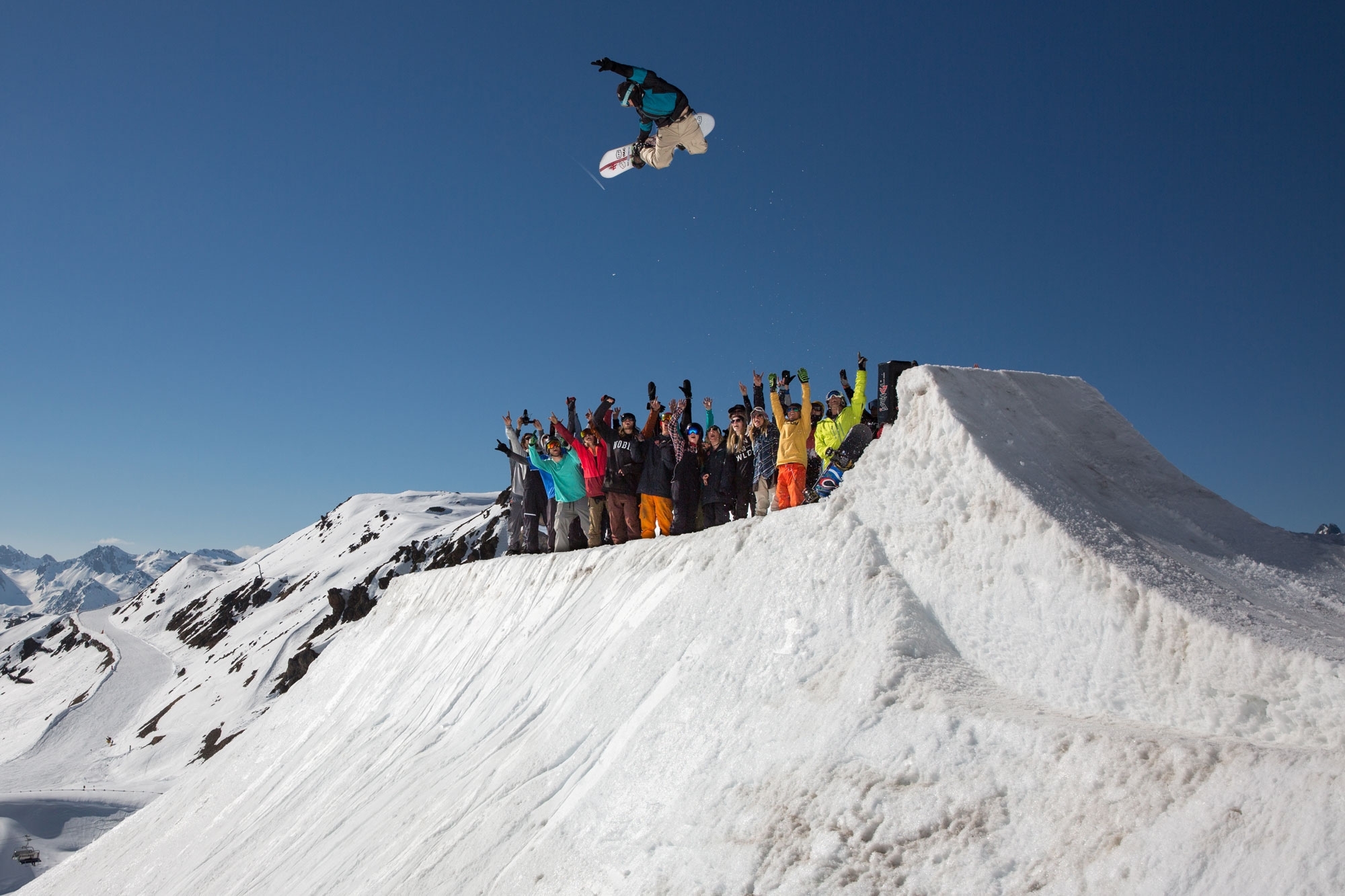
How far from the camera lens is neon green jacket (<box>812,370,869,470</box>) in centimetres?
935

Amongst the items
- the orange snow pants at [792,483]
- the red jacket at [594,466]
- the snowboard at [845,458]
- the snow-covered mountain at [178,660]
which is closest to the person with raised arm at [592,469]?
the red jacket at [594,466]

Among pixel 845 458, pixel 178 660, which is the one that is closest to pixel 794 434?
pixel 845 458

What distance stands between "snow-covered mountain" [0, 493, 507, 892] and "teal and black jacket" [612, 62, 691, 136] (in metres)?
13.8

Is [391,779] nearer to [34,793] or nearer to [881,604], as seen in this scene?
[881,604]

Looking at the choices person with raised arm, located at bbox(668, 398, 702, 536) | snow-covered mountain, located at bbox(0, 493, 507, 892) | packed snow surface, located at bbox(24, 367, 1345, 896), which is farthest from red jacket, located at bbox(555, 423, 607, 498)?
snow-covered mountain, located at bbox(0, 493, 507, 892)

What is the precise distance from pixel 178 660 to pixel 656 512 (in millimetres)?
85907

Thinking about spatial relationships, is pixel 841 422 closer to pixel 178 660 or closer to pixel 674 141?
pixel 674 141

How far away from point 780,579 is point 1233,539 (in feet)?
9.48

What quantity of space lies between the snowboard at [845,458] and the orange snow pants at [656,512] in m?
2.97

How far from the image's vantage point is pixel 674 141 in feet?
36.2

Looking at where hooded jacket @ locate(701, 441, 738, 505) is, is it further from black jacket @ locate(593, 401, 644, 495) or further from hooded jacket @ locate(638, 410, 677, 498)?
black jacket @ locate(593, 401, 644, 495)

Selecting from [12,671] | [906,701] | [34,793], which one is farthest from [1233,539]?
[12,671]

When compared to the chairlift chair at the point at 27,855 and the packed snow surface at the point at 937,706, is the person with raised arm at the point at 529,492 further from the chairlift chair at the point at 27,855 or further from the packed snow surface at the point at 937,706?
the chairlift chair at the point at 27,855

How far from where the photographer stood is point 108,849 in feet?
47.0
